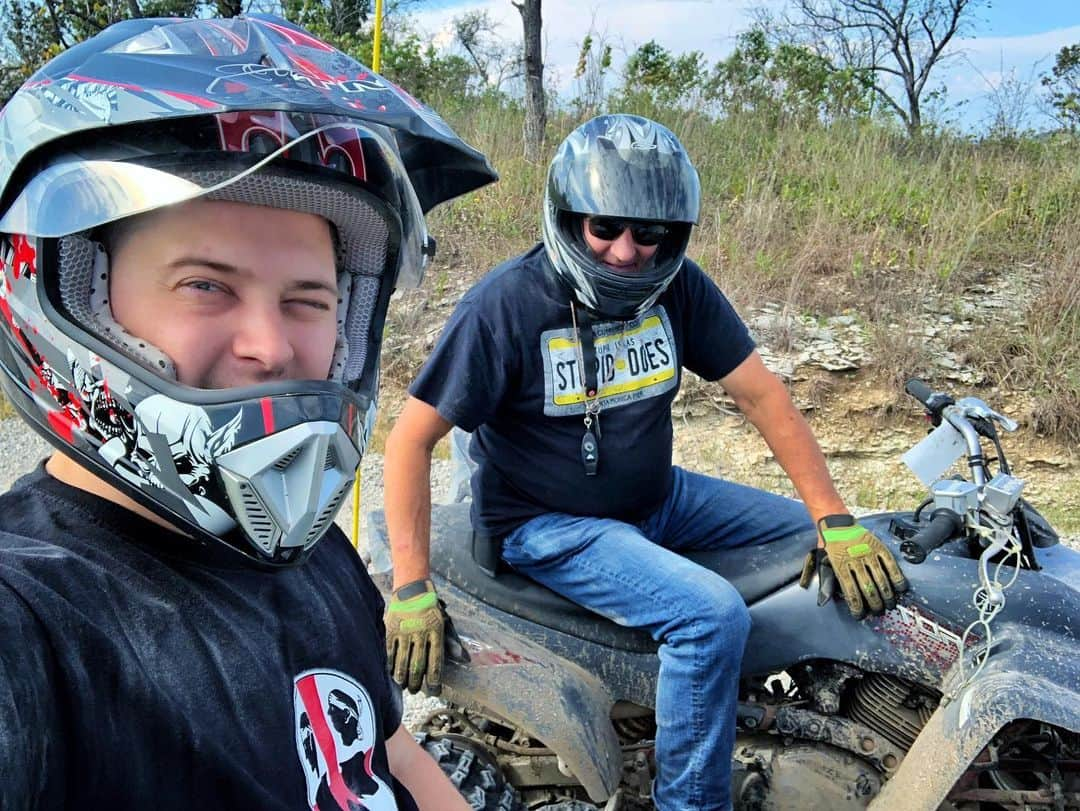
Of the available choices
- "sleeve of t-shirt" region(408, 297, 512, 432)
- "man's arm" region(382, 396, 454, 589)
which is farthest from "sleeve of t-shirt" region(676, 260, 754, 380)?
"man's arm" region(382, 396, 454, 589)

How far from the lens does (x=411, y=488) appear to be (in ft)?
8.05

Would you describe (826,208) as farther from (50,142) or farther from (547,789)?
(50,142)

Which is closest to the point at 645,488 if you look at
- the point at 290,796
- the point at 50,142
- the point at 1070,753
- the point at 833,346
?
the point at 1070,753

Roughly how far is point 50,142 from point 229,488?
41 centimetres

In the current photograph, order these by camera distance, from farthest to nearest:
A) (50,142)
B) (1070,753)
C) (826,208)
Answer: (826,208)
(1070,753)
(50,142)

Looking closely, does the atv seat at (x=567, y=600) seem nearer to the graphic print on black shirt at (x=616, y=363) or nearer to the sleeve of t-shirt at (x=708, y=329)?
the graphic print on black shirt at (x=616, y=363)

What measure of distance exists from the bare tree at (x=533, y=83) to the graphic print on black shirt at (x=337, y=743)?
844 centimetres

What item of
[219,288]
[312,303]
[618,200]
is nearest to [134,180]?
[219,288]

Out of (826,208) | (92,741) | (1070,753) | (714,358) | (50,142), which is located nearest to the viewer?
(92,741)

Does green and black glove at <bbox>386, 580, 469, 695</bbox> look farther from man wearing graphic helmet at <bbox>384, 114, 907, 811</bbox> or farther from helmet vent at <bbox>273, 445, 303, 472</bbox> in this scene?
helmet vent at <bbox>273, 445, 303, 472</bbox>

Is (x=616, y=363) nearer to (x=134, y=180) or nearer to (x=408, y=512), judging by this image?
(x=408, y=512)

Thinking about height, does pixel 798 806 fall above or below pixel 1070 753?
below

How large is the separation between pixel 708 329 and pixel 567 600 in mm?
966

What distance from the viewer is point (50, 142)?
963mm
